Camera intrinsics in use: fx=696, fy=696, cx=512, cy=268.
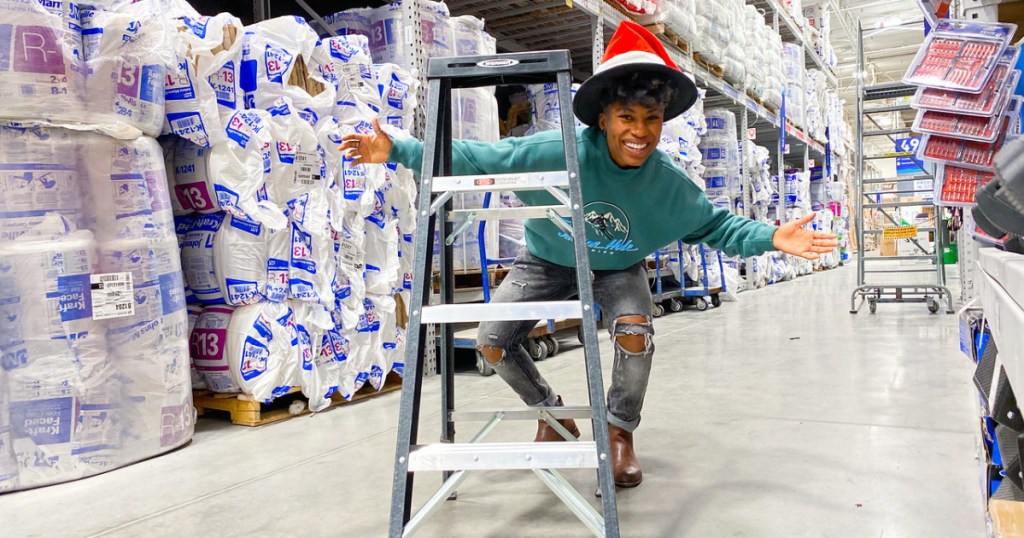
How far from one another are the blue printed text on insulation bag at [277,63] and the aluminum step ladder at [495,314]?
4.77 feet

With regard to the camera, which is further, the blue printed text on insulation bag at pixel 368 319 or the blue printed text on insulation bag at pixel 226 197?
the blue printed text on insulation bag at pixel 368 319

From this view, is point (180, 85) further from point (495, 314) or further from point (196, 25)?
point (495, 314)

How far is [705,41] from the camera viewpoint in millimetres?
6758

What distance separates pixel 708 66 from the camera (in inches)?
281

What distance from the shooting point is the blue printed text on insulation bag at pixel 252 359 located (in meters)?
2.74

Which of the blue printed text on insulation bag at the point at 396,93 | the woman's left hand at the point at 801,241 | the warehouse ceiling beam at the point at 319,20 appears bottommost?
the woman's left hand at the point at 801,241

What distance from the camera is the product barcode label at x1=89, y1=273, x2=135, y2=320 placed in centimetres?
223

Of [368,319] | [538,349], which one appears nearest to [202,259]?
[368,319]

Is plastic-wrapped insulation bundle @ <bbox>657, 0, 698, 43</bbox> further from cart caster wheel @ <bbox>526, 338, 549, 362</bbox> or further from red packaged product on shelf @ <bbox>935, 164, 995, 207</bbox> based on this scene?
red packaged product on shelf @ <bbox>935, 164, 995, 207</bbox>

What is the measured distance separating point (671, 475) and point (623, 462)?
197 millimetres

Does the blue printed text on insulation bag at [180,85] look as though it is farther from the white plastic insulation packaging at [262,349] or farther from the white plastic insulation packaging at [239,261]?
the white plastic insulation packaging at [262,349]

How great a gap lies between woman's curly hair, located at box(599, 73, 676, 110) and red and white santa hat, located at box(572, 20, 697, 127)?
0.01 meters

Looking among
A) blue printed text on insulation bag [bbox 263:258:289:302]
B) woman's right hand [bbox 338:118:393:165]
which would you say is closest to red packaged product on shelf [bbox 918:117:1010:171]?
woman's right hand [bbox 338:118:393:165]

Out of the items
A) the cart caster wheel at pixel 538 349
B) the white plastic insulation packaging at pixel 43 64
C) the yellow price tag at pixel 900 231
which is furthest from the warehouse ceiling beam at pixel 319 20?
the yellow price tag at pixel 900 231
